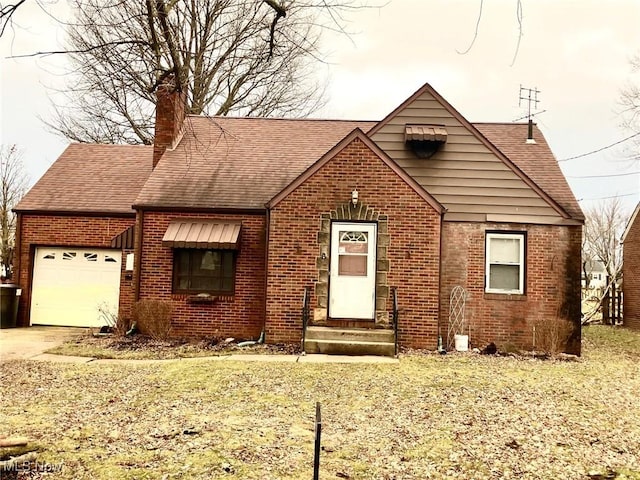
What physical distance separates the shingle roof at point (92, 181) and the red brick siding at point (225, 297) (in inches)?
108

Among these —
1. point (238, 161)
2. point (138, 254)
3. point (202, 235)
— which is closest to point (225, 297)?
point (202, 235)

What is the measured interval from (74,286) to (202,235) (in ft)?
16.0

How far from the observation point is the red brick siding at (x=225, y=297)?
1179 cm

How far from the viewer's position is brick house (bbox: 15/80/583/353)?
10.6 m

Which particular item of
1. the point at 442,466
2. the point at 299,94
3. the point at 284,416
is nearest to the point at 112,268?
the point at 284,416

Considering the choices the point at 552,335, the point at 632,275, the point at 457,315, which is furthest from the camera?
the point at 632,275

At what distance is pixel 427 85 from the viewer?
1238cm

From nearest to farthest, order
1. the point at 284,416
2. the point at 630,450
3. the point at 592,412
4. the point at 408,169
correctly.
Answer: the point at 630,450
the point at 284,416
the point at 592,412
the point at 408,169

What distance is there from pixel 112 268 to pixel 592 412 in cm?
1158

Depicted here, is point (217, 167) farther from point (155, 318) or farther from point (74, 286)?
point (74, 286)

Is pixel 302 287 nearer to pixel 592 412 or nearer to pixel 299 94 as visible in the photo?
pixel 592 412

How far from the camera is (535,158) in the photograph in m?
13.4

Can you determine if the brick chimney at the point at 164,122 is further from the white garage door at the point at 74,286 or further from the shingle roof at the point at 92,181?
the white garage door at the point at 74,286

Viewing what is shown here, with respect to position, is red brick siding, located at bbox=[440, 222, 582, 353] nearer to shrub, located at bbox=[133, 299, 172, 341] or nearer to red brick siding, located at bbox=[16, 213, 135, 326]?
shrub, located at bbox=[133, 299, 172, 341]
